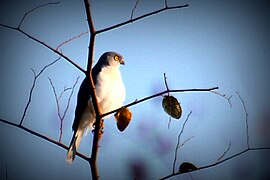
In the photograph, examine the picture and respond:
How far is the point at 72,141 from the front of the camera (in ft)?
14.4

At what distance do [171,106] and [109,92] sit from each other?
2.08 m

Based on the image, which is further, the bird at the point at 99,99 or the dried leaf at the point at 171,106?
the bird at the point at 99,99

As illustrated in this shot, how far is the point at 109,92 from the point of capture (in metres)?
4.34

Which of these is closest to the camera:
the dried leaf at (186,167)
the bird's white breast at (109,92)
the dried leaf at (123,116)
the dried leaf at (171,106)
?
the dried leaf at (186,167)

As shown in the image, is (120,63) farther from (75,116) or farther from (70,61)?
(70,61)

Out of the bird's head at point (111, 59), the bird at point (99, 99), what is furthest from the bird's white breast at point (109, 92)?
the bird's head at point (111, 59)

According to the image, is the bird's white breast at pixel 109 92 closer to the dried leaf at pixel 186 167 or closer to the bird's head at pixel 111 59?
the bird's head at pixel 111 59

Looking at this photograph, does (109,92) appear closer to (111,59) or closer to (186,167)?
(111,59)

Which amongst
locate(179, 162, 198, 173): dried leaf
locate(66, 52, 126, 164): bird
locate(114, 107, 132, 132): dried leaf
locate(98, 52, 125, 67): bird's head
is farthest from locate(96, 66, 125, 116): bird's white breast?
locate(179, 162, 198, 173): dried leaf

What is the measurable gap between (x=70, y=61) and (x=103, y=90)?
2.16m

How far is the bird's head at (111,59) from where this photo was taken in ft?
17.0

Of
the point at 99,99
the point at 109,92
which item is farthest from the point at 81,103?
the point at 109,92

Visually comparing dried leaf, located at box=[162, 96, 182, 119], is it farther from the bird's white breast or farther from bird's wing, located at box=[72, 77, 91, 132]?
bird's wing, located at box=[72, 77, 91, 132]

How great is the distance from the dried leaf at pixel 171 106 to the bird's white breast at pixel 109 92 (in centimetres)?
202
